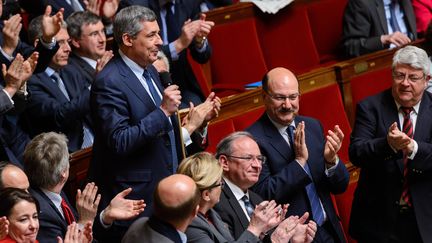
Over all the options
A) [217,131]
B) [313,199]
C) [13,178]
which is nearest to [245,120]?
[217,131]

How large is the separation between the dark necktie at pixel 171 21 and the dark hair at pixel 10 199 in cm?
102

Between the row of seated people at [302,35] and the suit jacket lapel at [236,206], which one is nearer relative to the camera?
the suit jacket lapel at [236,206]

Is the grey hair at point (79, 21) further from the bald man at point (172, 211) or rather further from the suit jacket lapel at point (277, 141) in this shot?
the bald man at point (172, 211)

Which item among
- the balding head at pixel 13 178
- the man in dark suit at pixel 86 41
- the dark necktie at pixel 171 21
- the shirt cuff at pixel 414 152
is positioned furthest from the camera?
the dark necktie at pixel 171 21

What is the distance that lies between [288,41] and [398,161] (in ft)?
3.05

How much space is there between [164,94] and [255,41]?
3.45ft

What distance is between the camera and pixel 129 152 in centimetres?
167

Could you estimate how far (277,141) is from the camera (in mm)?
1917

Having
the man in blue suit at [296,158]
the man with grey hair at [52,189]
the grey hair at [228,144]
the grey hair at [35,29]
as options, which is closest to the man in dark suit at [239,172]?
the grey hair at [228,144]

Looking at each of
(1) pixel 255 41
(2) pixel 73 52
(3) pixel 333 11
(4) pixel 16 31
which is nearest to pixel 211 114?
(4) pixel 16 31

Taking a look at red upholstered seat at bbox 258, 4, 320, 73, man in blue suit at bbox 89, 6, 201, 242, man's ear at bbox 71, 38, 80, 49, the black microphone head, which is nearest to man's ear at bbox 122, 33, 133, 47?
man in blue suit at bbox 89, 6, 201, 242

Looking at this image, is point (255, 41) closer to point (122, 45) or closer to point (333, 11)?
point (333, 11)

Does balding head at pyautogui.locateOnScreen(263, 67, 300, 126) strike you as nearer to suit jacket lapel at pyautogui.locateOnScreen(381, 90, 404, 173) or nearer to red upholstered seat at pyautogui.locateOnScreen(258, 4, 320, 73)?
suit jacket lapel at pyautogui.locateOnScreen(381, 90, 404, 173)

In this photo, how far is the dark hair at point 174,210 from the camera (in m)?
1.42
